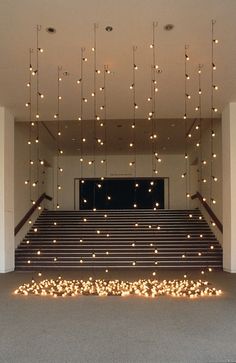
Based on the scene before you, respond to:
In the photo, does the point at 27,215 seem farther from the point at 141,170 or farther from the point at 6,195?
the point at 141,170

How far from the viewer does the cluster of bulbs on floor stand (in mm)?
5727

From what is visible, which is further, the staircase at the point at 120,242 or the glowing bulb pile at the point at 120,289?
the staircase at the point at 120,242

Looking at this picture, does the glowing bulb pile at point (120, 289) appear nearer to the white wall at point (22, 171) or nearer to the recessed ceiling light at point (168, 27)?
the recessed ceiling light at point (168, 27)

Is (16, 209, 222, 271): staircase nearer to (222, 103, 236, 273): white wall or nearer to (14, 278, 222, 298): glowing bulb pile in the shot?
(222, 103, 236, 273): white wall

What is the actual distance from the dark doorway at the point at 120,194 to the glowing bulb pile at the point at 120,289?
10517 mm

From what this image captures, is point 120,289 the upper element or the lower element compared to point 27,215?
lower

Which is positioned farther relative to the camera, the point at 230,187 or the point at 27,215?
the point at 27,215

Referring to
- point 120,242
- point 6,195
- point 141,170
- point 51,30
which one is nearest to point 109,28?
point 51,30

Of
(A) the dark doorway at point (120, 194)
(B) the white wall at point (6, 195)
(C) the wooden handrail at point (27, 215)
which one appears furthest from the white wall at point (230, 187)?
(A) the dark doorway at point (120, 194)

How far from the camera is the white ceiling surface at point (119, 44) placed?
195 inches

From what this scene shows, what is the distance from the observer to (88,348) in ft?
11.2

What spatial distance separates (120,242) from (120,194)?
7.31 meters

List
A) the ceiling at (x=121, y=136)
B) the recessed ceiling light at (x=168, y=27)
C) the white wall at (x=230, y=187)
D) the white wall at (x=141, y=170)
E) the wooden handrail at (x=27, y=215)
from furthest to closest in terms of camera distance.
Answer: the white wall at (x=141, y=170) → the ceiling at (x=121, y=136) → the wooden handrail at (x=27, y=215) → the white wall at (x=230, y=187) → the recessed ceiling light at (x=168, y=27)

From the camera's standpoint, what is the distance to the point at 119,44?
5887mm
